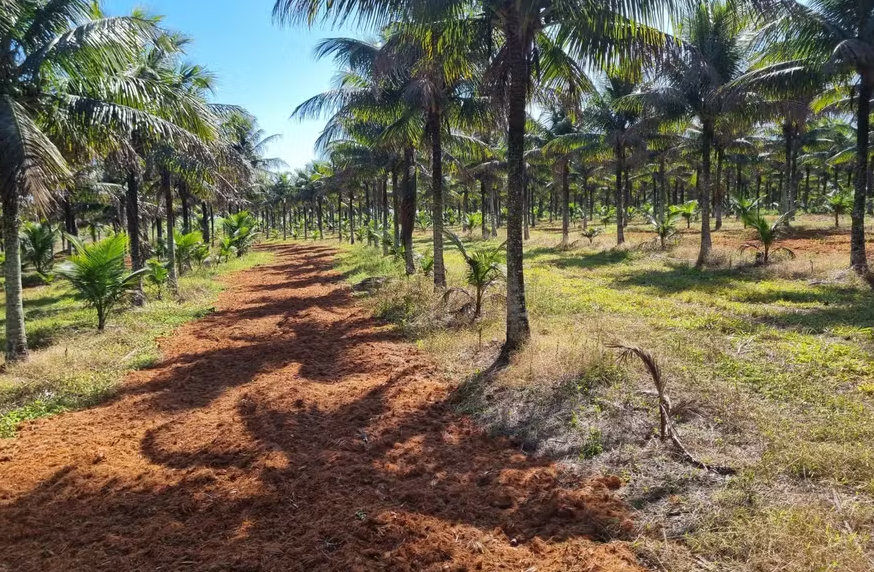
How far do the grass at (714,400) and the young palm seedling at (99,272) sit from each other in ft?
17.6

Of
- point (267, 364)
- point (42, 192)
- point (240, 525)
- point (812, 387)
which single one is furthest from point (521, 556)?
point (42, 192)

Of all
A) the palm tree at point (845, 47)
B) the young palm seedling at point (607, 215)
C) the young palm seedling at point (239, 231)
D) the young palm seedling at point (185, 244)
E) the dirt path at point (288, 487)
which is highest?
the palm tree at point (845, 47)

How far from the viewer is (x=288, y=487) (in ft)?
14.4

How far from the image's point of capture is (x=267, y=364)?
8055 mm

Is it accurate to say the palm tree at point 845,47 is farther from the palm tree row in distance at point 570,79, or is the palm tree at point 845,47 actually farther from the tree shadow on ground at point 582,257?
the tree shadow on ground at point 582,257

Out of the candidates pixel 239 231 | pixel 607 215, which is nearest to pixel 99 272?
pixel 239 231

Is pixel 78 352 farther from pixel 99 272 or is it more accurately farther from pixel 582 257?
pixel 582 257

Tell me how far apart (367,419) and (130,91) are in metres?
7.00

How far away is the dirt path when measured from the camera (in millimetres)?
3490

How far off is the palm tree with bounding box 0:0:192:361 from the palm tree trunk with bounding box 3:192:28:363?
0.01 metres

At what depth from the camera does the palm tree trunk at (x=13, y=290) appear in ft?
25.5

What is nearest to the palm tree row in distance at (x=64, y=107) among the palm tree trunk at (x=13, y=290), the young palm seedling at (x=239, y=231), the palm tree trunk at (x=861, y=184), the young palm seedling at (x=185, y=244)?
the palm tree trunk at (x=13, y=290)

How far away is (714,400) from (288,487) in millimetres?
4297

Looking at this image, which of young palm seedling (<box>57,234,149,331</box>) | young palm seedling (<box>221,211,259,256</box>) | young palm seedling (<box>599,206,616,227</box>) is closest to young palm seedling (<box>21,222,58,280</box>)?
young palm seedling (<box>221,211,259,256</box>)
